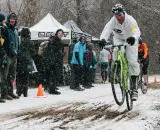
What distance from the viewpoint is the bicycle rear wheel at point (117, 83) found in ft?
29.6

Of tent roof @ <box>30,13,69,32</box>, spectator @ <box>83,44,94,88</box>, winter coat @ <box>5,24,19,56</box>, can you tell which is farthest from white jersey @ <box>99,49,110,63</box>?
winter coat @ <box>5,24,19,56</box>

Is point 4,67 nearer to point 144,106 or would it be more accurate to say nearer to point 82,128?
point 144,106

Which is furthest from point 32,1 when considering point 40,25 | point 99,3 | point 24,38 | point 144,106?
point 99,3

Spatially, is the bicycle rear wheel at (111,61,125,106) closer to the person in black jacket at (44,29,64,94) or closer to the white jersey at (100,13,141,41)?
the white jersey at (100,13,141,41)

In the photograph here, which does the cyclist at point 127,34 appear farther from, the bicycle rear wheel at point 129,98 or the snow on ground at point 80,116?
the snow on ground at point 80,116

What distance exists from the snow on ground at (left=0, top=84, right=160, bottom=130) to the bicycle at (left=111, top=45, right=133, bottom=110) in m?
0.23

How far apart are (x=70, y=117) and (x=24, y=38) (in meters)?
4.84

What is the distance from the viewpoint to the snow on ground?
730 centimetres

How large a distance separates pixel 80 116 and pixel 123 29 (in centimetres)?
219

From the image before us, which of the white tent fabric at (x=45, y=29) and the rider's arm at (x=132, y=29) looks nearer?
the rider's arm at (x=132, y=29)

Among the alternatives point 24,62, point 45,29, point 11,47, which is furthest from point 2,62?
point 45,29

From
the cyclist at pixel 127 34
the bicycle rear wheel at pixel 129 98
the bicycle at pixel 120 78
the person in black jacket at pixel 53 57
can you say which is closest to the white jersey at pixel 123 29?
the cyclist at pixel 127 34

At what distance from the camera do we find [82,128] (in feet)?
23.2

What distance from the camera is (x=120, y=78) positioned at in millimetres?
9172
